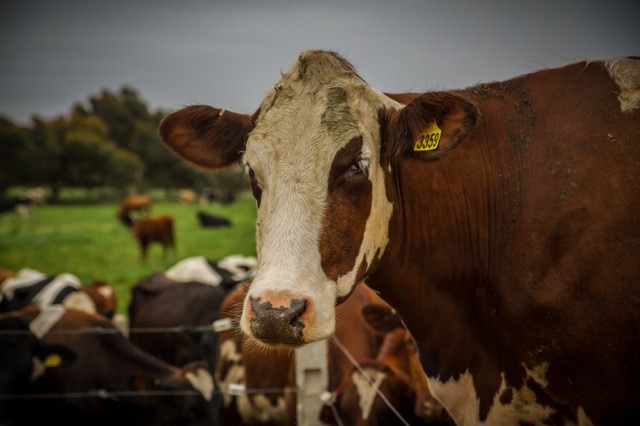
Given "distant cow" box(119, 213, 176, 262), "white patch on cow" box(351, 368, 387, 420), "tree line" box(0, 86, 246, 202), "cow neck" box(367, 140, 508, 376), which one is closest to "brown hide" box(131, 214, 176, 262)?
"distant cow" box(119, 213, 176, 262)

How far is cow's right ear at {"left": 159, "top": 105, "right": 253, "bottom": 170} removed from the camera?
3.04m

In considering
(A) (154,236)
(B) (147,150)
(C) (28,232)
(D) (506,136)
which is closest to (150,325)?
(D) (506,136)

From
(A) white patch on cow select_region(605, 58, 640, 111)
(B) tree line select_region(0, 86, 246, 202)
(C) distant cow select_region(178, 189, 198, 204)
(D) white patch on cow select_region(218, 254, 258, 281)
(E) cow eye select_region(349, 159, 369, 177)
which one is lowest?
(C) distant cow select_region(178, 189, 198, 204)

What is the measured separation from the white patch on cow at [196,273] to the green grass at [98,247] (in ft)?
6.56

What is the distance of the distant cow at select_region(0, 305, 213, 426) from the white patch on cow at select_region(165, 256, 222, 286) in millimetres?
3271

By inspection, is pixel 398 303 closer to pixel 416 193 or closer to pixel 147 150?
pixel 416 193

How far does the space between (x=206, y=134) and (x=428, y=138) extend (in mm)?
1161

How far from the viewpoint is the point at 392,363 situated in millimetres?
4754

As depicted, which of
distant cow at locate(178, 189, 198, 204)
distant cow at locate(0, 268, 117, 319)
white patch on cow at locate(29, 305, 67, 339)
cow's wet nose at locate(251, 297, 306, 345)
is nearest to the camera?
cow's wet nose at locate(251, 297, 306, 345)

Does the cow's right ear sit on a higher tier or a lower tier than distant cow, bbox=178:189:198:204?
higher

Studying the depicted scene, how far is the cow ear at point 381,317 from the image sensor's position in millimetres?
4543

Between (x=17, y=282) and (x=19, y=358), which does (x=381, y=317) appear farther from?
(x=17, y=282)

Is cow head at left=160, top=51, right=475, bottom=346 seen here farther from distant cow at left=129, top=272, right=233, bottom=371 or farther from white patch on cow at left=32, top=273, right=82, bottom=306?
white patch on cow at left=32, top=273, right=82, bottom=306

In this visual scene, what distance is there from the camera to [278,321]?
87.4 inches
